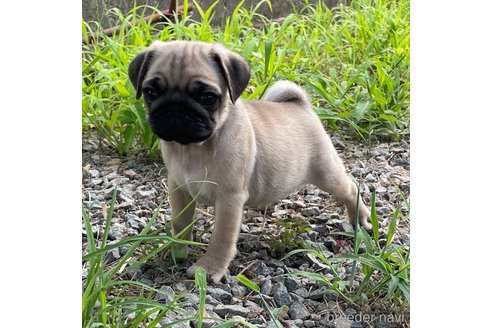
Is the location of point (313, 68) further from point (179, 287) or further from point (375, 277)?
point (179, 287)

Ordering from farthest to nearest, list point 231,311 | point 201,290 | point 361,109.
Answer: point 361,109 < point 231,311 < point 201,290

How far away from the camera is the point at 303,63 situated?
3.27m

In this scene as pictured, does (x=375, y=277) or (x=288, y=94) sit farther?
(x=288, y=94)

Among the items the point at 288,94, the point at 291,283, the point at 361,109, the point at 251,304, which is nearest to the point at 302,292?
the point at 291,283

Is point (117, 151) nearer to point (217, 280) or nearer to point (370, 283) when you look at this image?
point (217, 280)

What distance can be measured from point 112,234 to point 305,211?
0.73 meters

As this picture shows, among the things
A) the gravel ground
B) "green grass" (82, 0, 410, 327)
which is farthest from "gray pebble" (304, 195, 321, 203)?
"green grass" (82, 0, 410, 327)

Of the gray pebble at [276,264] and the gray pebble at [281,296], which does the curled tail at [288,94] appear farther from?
the gray pebble at [281,296]

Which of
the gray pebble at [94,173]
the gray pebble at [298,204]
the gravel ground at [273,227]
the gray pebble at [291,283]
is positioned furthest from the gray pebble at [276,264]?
the gray pebble at [94,173]

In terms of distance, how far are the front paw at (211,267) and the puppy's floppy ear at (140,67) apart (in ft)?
1.79

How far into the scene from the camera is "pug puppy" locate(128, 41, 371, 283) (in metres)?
1.89

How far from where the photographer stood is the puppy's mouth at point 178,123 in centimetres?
186

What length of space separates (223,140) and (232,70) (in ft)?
0.71

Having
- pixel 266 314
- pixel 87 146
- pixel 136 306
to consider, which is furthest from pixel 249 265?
pixel 87 146
